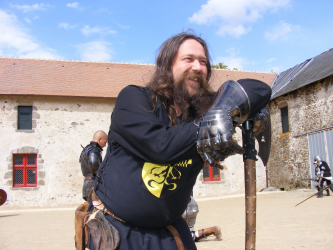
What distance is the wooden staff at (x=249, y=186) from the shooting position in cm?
160

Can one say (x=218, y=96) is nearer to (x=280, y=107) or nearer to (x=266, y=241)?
(x=266, y=241)

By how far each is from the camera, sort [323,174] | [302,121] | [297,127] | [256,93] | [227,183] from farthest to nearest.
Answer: [227,183], [297,127], [302,121], [323,174], [256,93]

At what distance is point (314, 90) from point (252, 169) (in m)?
13.9

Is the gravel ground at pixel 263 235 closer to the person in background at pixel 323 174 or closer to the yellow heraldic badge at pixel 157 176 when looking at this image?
the yellow heraldic badge at pixel 157 176

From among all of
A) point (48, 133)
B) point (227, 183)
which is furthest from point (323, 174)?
point (48, 133)

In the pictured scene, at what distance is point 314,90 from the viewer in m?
14.1

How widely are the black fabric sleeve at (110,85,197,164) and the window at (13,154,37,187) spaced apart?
14081 mm

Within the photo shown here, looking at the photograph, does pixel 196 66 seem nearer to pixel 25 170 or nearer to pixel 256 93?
pixel 256 93

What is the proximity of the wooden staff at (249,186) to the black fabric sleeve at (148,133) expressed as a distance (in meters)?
0.42

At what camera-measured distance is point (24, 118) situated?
1443 centimetres

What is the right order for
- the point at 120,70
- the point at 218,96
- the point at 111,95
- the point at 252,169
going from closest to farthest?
the point at 218,96, the point at 252,169, the point at 111,95, the point at 120,70

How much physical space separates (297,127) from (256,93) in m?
14.8

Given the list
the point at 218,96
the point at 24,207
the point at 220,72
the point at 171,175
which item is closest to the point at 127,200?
the point at 171,175

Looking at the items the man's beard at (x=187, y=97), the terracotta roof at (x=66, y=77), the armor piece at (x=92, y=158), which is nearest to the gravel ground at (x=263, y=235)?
the armor piece at (x=92, y=158)
